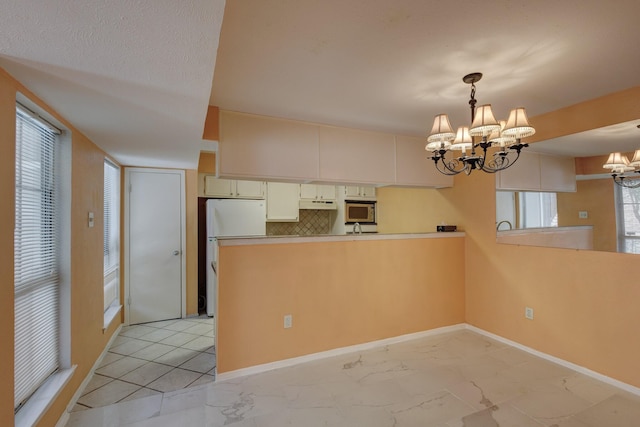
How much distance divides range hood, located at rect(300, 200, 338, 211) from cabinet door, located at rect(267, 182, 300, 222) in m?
0.12

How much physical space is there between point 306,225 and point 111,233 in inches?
108

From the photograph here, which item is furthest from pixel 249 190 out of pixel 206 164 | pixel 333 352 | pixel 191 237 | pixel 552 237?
pixel 552 237

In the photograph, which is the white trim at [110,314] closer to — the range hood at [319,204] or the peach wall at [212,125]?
the peach wall at [212,125]

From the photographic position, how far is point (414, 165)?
3.47 m

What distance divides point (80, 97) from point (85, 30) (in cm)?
76

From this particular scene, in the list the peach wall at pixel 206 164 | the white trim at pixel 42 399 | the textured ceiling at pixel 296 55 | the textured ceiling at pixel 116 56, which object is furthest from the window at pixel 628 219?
the peach wall at pixel 206 164

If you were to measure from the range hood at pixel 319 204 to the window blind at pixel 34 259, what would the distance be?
3149mm

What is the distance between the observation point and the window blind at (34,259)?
164cm

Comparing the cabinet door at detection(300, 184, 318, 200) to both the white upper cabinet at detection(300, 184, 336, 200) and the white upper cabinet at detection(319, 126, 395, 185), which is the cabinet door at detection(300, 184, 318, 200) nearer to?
the white upper cabinet at detection(300, 184, 336, 200)

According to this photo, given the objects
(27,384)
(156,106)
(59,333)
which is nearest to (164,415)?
(27,384)

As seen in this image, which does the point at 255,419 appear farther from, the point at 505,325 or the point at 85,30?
the point at 505,325

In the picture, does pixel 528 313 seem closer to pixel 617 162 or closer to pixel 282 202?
pixel 617 162

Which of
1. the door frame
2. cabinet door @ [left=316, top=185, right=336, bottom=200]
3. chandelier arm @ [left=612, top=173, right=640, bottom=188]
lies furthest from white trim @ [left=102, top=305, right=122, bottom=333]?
chandelier arm @ [left=612, top=173, right=640, bottom=188]

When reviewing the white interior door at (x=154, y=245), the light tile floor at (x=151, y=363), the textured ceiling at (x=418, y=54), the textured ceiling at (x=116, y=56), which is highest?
the textured ceiling at (x=418, y=54)
